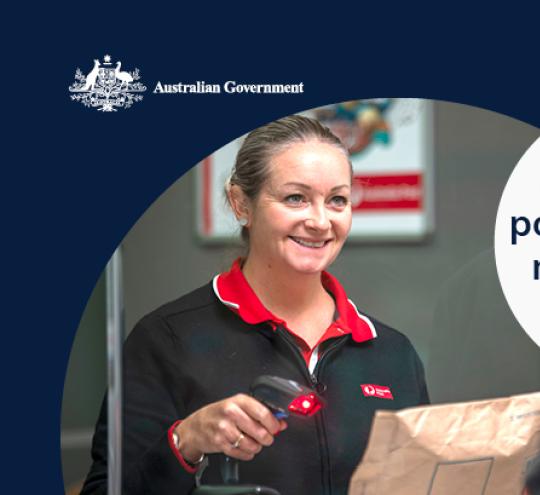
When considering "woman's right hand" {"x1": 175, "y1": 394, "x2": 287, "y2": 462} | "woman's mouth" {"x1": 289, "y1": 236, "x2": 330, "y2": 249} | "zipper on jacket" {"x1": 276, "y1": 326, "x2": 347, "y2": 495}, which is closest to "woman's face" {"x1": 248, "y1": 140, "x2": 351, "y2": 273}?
"woman's mouth" {"x1": 289, "y1": 236, "x2": 330, "y2": 249}

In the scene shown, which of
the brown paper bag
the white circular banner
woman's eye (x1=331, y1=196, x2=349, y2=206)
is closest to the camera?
the brown paper bag

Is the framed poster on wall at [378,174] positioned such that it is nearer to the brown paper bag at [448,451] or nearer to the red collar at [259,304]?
the red collar at [259,304]

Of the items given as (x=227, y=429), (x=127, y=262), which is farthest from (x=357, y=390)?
(x=127, y=262)

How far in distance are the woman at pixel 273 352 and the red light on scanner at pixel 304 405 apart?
33 mm

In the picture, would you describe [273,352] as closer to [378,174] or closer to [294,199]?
[294,199]

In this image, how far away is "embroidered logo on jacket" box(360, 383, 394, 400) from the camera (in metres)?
1.63

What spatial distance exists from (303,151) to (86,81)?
1.69ft

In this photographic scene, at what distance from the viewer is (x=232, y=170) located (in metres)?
1.72

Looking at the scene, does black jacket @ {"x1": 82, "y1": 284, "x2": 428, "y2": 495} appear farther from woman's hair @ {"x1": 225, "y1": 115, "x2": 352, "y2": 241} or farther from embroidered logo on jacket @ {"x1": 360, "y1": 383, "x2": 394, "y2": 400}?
woman's hair @ {"x1": 225, "y1": 115, "x2": 352, "y2": 241}

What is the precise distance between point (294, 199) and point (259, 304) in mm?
202

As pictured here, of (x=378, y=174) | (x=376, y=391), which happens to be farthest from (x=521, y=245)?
(x=376, y=391)

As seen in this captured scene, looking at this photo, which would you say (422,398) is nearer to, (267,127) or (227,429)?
(227,429)

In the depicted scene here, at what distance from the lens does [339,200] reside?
5.48 ft

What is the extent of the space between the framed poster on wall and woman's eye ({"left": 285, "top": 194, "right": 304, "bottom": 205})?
127 millimetres
